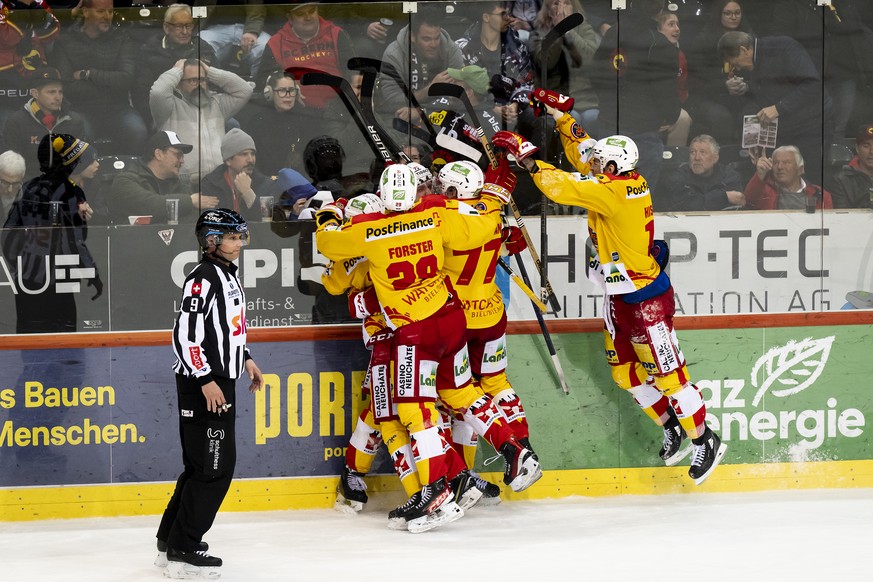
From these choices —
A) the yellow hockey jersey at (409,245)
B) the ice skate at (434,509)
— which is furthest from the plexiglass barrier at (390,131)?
the ice skate at (434,509)

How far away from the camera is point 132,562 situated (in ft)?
16.4

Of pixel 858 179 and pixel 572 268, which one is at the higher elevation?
pixel 858 179

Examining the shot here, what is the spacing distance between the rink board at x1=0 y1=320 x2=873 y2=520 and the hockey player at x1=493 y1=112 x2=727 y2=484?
270mm

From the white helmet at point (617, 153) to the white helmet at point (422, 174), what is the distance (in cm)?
81

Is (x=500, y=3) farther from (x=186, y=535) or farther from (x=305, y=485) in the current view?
(x=186, y=535)

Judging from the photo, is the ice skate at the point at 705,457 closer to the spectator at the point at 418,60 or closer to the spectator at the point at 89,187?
the spectator at the point at 418,60

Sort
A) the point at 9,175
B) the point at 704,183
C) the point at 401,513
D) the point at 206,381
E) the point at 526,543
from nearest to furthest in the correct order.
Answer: the point at 206,381 → the point at 526,543 → the point at 401,513 → the point at 9,175 → the point at 704,183

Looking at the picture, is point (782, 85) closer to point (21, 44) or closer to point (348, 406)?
point (348, 406)

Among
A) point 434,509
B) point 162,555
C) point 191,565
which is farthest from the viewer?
point 434,509

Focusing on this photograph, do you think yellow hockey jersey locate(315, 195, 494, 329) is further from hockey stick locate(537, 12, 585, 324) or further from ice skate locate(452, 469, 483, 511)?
ice skate locate(452, 469, 483, 511)

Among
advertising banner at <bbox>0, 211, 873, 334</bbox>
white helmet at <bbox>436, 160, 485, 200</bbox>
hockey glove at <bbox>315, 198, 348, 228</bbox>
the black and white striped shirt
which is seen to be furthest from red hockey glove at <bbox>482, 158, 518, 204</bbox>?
the black and white striped shirt

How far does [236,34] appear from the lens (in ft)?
19.3

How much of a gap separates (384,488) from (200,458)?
5.08 ft

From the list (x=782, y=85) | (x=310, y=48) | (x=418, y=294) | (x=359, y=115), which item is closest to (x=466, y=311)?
(x=418, y=294)
